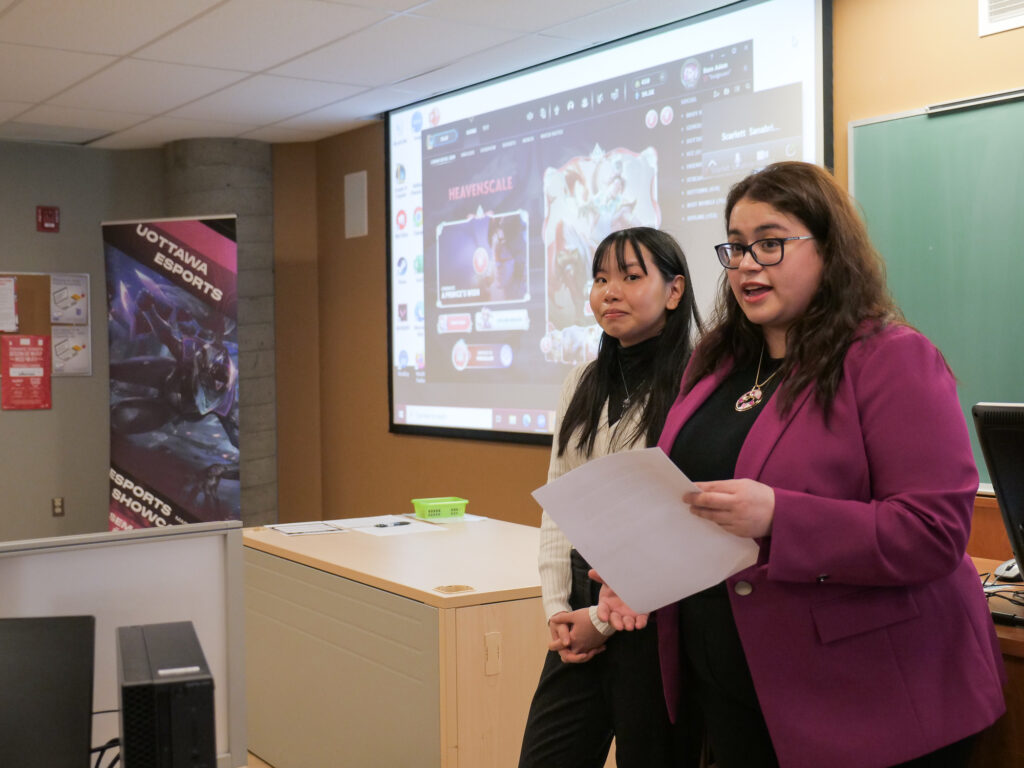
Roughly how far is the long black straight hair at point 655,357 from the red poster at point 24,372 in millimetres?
4796

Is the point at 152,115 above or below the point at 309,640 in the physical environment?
above

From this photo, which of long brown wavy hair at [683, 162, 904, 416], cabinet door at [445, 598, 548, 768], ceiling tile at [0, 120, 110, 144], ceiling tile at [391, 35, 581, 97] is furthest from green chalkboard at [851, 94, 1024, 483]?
ceiling tile at [0, 120, 110, 144]

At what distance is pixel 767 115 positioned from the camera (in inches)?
141

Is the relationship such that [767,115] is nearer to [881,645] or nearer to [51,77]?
[881,645]

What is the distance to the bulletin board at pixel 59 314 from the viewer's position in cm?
581

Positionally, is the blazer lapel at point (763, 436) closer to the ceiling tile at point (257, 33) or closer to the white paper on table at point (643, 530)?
the white paper on table at point (643, 530)

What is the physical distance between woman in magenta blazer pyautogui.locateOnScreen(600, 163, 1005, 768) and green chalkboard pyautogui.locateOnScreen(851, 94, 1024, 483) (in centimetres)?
194

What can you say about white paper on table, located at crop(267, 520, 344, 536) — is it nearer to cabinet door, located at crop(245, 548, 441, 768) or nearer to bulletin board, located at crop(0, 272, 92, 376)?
cabinet door, located at crop(245, 548, 441, 768)

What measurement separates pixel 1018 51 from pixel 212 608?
272 cm

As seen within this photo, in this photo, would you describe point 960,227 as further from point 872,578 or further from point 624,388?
point 872,578

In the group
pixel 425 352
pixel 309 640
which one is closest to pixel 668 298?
pixel 309 640

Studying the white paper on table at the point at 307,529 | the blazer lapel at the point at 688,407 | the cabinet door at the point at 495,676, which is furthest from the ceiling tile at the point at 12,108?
the blazer lapel at the point at 688,407

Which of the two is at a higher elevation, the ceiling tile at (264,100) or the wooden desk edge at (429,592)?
the ceiling tile at (264,100)

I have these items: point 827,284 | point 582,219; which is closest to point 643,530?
point 827,284
